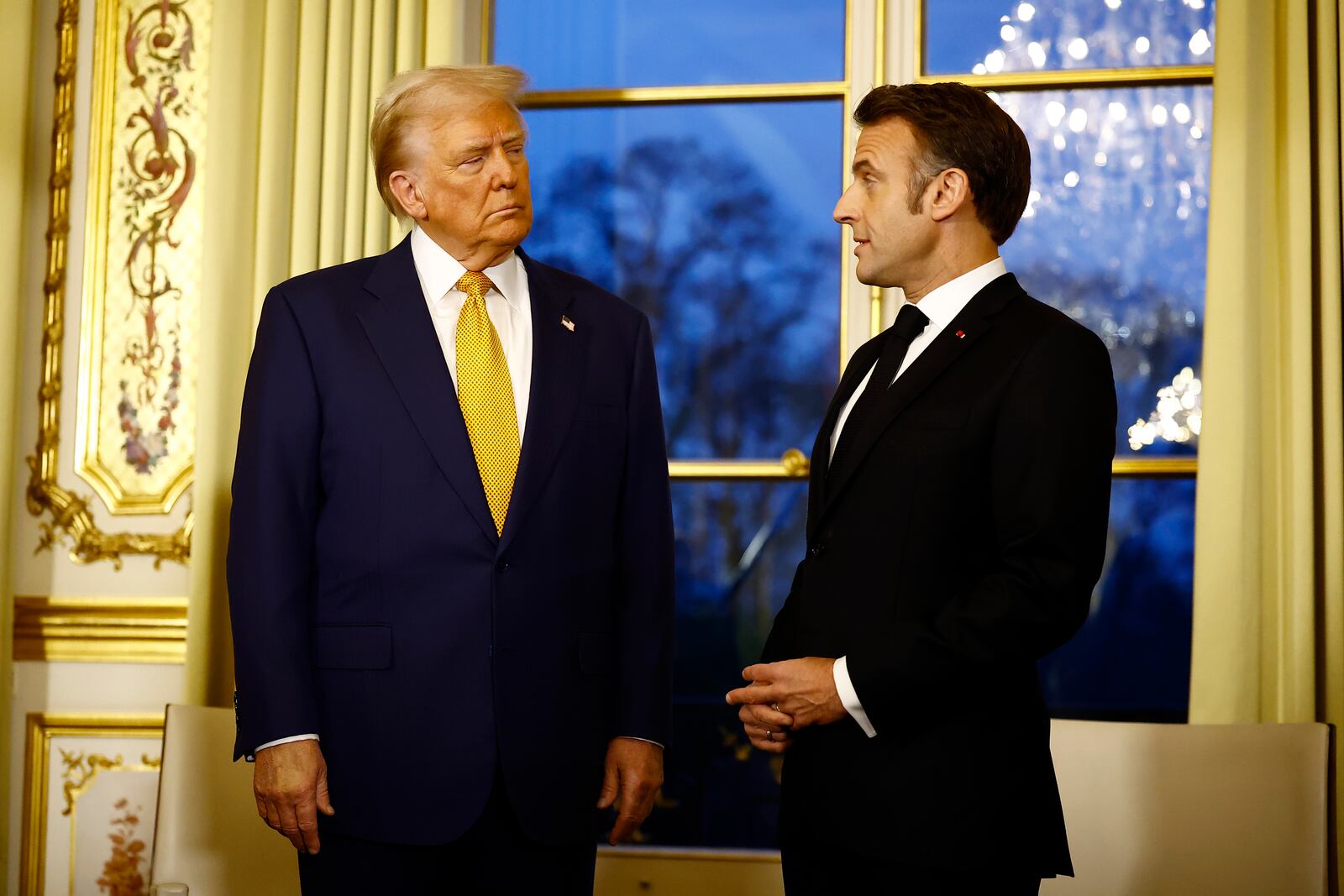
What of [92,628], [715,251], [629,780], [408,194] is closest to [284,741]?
[629,780]

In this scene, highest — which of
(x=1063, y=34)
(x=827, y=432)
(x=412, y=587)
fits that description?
(x=1063, y=34)

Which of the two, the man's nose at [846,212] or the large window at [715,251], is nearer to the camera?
the man's nose at [846,212]

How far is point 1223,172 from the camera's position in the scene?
2.78m

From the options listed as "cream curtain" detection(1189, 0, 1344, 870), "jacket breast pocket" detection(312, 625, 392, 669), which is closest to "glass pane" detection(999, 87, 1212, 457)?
"cream curtain" detection(1189, 0, 1344, 870)

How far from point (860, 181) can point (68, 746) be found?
2.42m

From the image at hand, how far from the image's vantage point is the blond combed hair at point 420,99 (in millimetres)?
1986

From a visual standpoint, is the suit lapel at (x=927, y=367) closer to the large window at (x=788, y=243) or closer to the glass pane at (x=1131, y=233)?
the large window at (x=788, y=243)

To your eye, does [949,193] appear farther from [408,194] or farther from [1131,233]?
[1131,233]

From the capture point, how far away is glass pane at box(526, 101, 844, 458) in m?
3.29

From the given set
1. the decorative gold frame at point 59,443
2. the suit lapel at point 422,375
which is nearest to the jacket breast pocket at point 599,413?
the suit lapel at point 422,375

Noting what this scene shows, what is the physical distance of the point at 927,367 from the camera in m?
1.61

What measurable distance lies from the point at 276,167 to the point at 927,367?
1934 millimetres

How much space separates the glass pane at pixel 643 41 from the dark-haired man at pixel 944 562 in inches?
69.5

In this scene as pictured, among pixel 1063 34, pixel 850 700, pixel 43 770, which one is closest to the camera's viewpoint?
pixel 850 700
